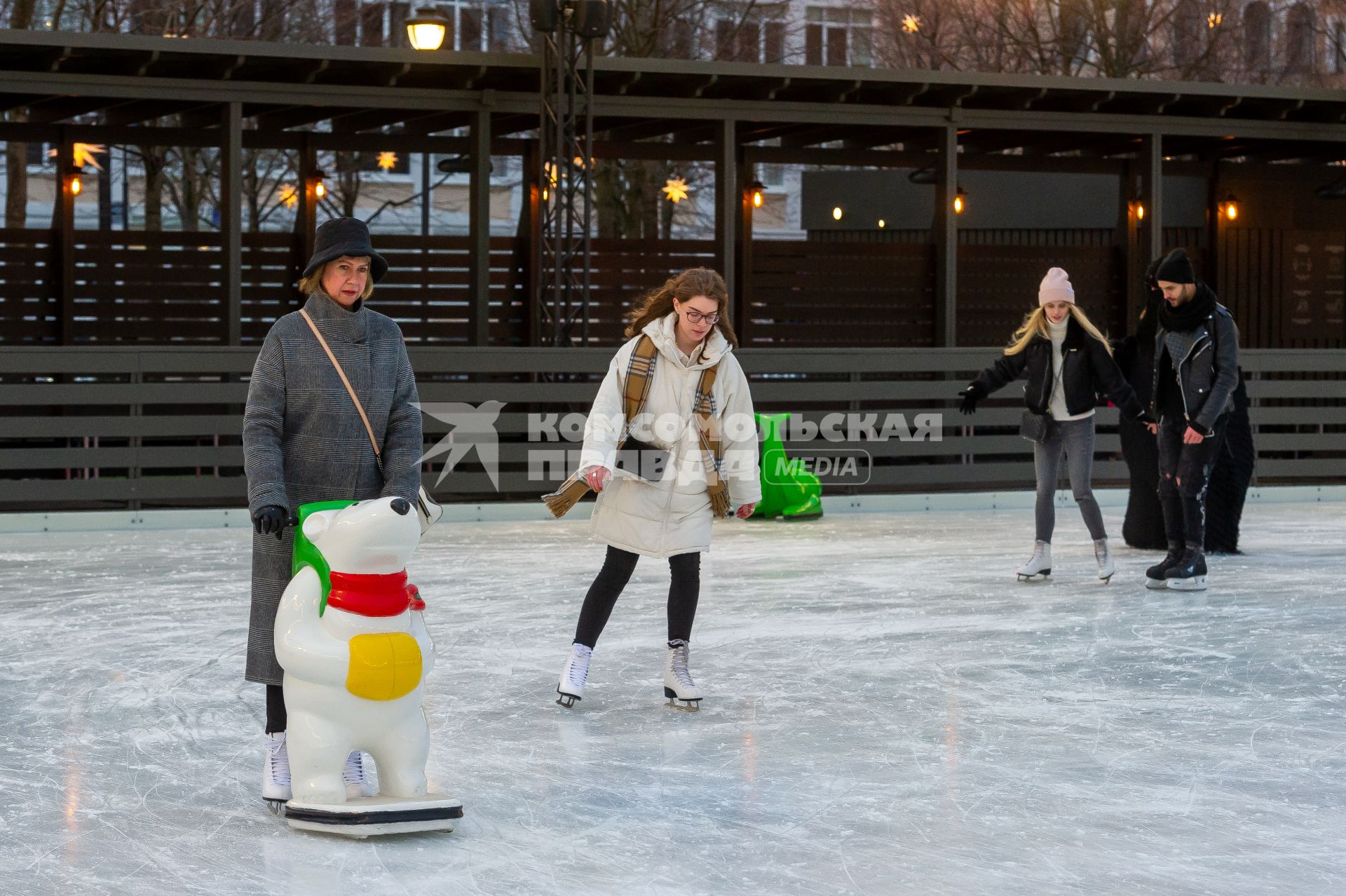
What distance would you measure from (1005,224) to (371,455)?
16974 millimetres

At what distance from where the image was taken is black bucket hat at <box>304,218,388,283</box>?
4.18 meters

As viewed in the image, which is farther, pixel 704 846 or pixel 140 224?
pixel 140 224

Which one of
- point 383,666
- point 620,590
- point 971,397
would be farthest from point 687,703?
point 971,397

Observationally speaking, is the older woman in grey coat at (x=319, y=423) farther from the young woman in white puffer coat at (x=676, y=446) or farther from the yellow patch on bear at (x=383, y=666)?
the young woman in white puffer coat at (x=676, y=446)

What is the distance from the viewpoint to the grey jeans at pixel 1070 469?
8422 millimetres

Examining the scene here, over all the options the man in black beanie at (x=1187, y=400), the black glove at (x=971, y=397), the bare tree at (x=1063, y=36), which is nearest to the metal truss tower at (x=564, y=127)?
the black glove at (x=971, y=397)

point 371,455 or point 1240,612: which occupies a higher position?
point 371,455

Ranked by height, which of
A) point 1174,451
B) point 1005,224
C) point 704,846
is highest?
point 1005,224

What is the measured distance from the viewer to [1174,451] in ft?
28.1

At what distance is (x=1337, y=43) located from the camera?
92.9ft

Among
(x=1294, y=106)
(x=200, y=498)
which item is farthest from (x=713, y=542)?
(x=1294, y=106)

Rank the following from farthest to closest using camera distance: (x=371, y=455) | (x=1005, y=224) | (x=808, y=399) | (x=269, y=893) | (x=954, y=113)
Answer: (x=1005, y=224) → (x=954, y=113) → (x=808, y=399) → (x=371, y=455) → (x=269, y=893)

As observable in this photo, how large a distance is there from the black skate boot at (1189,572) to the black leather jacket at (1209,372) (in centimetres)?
66

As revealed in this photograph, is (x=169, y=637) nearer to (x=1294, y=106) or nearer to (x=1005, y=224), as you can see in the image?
(x=1294, y=106)
